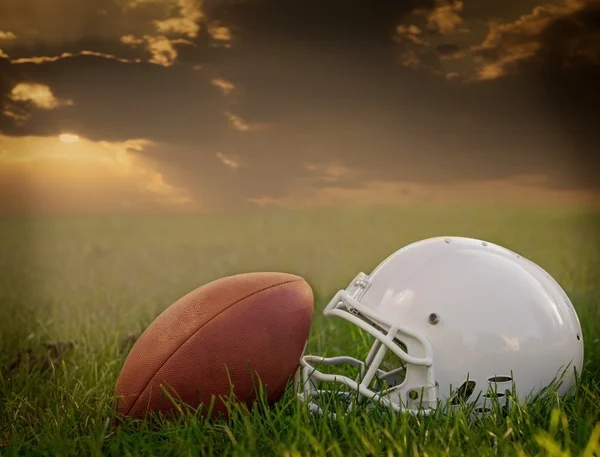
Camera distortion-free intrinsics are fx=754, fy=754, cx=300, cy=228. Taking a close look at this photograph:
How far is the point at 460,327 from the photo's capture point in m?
2.12

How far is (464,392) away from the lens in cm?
214

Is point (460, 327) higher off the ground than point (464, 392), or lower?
higher

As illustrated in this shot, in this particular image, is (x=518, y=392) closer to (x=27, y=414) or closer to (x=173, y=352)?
(x=173, y=352)

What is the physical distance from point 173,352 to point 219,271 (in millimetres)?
2683

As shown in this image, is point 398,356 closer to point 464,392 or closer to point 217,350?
point 464,392

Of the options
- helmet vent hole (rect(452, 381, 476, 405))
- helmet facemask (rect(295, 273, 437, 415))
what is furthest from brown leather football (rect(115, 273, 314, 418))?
helmet vent hole (rect(452, 381, 476, 405))

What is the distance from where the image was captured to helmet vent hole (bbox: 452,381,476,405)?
213cm

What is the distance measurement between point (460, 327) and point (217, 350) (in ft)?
2.26

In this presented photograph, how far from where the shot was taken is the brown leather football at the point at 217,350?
2.14 m

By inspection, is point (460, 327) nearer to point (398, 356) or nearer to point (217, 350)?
point (398, 356)

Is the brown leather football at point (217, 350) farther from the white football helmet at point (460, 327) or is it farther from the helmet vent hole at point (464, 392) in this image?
the helmet vent hole at point (464, 392)

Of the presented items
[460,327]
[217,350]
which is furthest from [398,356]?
[217,350]

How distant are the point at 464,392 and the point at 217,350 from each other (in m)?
0.71

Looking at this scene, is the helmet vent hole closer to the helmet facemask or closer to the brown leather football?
the helmet facemask
